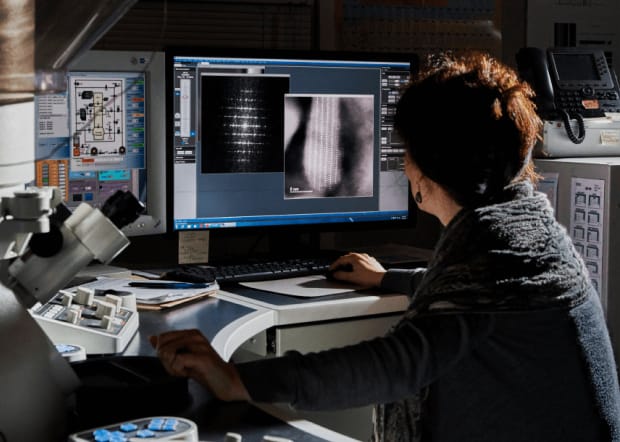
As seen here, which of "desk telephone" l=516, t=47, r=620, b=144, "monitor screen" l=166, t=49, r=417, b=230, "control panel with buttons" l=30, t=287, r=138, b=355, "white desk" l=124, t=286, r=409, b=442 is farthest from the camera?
"desk telephone" l=516, t=47, r=620, b=144

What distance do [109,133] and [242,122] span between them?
0.32m

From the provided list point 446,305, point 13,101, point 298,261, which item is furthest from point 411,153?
point 298,261

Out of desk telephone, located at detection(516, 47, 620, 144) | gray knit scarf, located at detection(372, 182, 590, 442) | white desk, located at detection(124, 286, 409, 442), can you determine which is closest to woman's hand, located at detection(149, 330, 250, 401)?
gray knit scarf, located at detection(372, 182, 590, 442)

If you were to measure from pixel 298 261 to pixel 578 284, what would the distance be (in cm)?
114

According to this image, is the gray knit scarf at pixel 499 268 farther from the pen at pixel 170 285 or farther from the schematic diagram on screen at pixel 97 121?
the schematic diagram on screen at pixel 97 121

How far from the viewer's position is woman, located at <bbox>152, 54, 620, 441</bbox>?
1364 mm

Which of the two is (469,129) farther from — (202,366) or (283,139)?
(283,139)

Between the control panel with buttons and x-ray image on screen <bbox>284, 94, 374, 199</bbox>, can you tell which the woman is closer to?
the control panel with buttons

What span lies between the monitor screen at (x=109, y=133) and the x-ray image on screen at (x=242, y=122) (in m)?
0.12

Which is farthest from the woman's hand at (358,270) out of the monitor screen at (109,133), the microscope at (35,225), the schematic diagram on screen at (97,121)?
the microscope at (35,225)

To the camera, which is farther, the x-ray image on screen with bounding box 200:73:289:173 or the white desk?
the x-ray image on screen with bounding box 200:73:289:173

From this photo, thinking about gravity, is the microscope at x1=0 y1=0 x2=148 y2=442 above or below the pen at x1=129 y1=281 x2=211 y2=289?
above

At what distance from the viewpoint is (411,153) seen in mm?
1562

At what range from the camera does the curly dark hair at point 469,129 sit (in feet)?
4.91
